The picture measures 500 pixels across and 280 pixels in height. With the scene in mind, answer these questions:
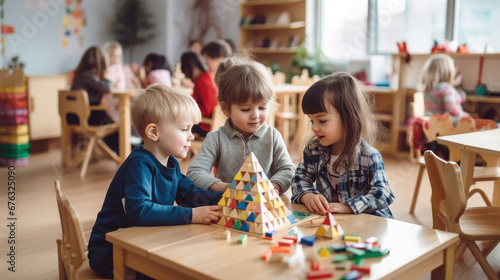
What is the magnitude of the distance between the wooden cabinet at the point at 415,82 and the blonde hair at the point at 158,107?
399 cm

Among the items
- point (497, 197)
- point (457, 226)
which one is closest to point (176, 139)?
point (457, 226)

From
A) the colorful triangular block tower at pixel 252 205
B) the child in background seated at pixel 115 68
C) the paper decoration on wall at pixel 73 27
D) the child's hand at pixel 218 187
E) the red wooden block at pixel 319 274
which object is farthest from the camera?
the paper decoration on wall at pixel 73 27

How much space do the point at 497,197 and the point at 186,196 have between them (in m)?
1.93

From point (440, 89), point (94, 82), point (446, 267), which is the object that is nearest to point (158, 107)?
point (446, 267)

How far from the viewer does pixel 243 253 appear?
1152mm

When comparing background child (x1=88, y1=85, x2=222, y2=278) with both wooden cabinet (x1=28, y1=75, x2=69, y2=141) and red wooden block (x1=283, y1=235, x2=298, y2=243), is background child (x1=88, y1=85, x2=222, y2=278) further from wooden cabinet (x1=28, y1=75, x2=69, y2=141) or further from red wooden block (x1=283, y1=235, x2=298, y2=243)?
wooden cabinet (x1=28, y1=75, x2=69, y2=141)

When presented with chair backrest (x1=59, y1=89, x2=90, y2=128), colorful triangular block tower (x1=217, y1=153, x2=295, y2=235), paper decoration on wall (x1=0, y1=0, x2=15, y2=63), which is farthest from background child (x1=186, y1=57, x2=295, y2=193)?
A: paper decoration on wall (x1=0, y1=0, x2=15, y2=63)

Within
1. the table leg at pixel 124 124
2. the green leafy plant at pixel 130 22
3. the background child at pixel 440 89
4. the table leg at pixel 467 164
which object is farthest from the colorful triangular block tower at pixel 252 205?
the green leafy plant at pixel 130 22

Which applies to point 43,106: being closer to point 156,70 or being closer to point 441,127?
Result: point 156,70

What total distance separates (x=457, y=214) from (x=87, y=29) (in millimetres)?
5600

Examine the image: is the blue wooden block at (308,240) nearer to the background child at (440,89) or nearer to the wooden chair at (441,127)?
the wooden chair at (441,127)

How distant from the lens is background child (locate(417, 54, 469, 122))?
4.33 m

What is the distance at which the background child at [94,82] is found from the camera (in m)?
4.46

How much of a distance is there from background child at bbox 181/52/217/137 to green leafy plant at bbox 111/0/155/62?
3202 millimetres
